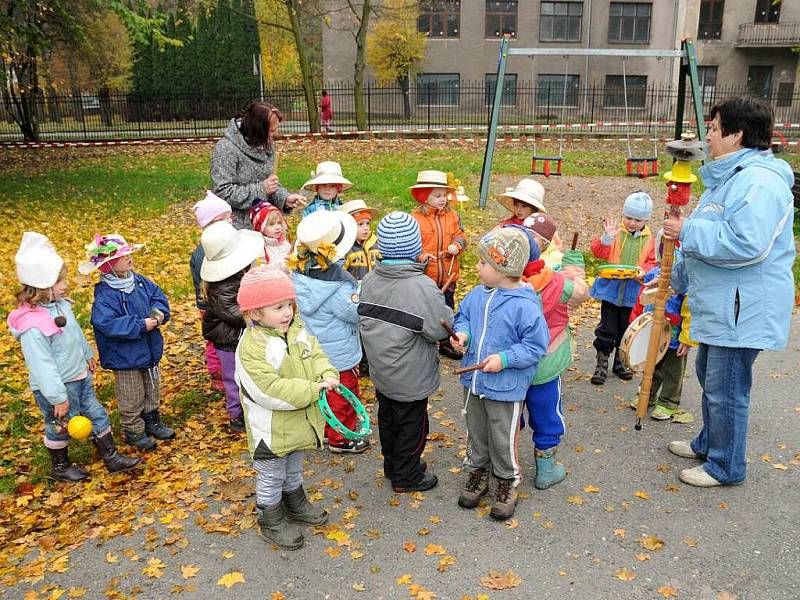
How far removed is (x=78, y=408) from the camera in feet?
15.6

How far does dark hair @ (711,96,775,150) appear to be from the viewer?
12.6 feet

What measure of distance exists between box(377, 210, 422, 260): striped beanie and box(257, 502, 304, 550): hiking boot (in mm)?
1637

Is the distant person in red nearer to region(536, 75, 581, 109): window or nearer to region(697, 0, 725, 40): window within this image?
region(536, 75, 581, 109): window

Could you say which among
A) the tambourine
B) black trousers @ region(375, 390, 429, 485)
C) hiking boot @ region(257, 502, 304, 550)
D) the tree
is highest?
the tree

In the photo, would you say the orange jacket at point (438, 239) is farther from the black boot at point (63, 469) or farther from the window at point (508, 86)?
the window at point (508, 86)

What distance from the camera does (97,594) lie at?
364 centimetres

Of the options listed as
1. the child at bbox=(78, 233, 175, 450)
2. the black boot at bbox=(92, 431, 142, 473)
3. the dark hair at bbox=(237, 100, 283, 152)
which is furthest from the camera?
the dark hair at bbox=(237, 100, 283, 152)

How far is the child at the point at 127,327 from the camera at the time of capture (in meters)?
4.67

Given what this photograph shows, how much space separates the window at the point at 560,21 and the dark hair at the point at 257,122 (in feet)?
115

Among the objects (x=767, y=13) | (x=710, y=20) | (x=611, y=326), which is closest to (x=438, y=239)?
(x=611, y=326)

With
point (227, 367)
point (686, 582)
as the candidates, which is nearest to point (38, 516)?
point (227, 367)

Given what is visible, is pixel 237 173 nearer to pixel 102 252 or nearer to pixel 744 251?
pixel 102 252

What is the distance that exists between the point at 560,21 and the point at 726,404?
121ft

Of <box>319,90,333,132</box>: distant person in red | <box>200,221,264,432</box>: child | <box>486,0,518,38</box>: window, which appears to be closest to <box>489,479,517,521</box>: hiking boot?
<box>200,221,264,432</box>: child
